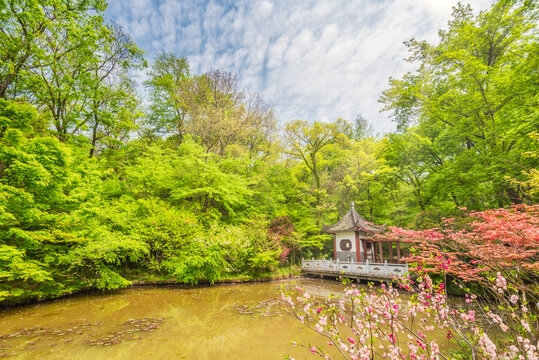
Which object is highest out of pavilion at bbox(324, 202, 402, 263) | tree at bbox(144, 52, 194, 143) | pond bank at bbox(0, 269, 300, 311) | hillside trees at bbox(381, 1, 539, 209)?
tree at bbox(144, 52, 194, 143)

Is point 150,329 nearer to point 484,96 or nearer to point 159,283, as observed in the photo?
point 159,283

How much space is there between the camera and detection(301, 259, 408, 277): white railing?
10.4 meters

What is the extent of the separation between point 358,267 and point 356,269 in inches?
6.7

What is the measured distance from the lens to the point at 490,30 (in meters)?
9.52

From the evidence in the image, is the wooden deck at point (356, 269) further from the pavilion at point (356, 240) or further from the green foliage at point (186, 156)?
the green foliage at point (186, 156)

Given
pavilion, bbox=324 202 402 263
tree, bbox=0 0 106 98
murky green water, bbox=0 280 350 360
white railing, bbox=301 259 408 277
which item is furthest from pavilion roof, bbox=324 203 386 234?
tree, bbox=0 0 106 98

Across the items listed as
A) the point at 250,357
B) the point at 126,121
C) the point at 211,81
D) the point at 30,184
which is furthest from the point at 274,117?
the point at 250,357

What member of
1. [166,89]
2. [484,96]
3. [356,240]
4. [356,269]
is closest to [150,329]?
[356,269]

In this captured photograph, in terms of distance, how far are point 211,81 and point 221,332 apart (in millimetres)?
16497

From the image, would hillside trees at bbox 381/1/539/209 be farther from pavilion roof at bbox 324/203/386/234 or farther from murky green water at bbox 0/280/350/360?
murky green water at bbox 0/280/350/360

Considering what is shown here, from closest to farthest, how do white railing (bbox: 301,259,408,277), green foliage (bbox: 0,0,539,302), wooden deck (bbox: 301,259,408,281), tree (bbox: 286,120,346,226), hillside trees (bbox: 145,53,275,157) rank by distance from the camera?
green foliage (bbox: 0,0,539,302) < white railing (bbox: 301,259,408,277) < wooden deck (bbox: 301,259,408,281) < hillside trees (bbox: 145,53,275,157) < tree (bbox: 286,120,346,226)

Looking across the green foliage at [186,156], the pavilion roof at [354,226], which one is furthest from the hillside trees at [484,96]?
the pavilion roof at [354,226]

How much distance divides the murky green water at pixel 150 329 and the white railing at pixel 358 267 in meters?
4.46

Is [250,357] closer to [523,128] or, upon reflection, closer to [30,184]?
[30,184]
